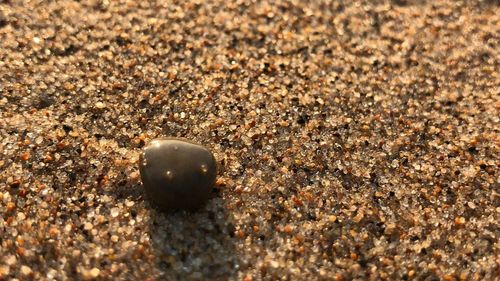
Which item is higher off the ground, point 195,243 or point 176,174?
point 176,174

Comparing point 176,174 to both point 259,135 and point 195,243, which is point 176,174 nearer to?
point 195,243

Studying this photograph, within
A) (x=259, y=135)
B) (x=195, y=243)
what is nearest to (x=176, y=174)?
(x=195, y=243)

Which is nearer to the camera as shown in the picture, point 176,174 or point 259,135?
point 176,174

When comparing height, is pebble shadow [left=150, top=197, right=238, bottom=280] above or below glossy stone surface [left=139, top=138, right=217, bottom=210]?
below

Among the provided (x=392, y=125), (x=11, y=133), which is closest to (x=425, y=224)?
(x=392, y=125)

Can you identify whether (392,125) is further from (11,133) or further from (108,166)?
(11,133)
